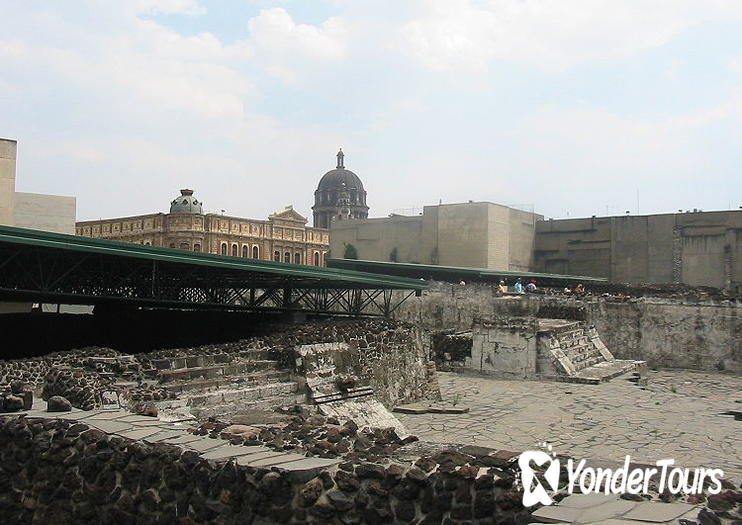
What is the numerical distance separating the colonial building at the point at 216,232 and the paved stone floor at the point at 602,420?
34.9 m

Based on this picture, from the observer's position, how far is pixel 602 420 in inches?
512

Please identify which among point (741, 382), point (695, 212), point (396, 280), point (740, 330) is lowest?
point (741, 382)

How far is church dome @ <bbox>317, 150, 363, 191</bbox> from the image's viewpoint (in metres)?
74.9

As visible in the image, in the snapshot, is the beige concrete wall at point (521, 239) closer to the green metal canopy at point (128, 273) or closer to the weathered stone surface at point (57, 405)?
the green metal canopy at point (128, 273)

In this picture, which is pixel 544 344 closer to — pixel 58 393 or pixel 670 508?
pixel 58 393

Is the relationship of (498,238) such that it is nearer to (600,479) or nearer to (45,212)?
(45,212)

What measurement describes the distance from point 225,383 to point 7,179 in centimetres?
2261

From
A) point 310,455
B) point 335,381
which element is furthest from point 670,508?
point 335,381

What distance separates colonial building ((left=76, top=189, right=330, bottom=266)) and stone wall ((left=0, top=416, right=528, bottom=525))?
43.3 meters

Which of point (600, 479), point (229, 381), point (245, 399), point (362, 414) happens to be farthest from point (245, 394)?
point (600, 479)

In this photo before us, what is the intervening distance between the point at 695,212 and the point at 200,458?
4087 centimetres

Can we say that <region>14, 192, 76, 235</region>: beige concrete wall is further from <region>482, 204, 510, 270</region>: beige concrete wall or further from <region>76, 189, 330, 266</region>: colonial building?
<region>482, 204, 510, 270</region>: beige concrete wall

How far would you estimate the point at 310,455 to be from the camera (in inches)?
217

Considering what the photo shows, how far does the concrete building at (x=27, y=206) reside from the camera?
28.3m
